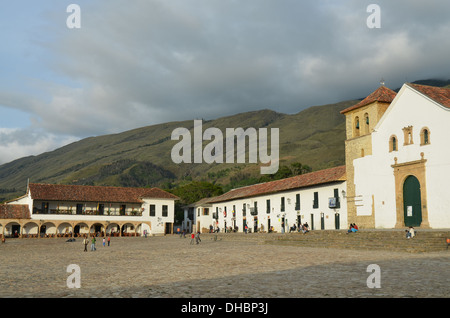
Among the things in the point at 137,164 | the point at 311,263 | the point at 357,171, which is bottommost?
the point at 311,263

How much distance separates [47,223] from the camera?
49844 mm

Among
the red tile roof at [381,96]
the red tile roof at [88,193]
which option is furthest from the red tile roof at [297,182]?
the red tile roof at [88,193]

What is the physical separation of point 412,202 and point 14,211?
41997 mm

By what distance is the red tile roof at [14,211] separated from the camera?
46.9 meters

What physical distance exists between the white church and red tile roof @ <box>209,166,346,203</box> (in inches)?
6.4

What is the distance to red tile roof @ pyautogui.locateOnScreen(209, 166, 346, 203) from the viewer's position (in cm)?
3603

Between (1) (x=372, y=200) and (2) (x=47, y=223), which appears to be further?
(2) (x=47, y=223)

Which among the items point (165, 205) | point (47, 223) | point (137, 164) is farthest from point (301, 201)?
point (137, 164)

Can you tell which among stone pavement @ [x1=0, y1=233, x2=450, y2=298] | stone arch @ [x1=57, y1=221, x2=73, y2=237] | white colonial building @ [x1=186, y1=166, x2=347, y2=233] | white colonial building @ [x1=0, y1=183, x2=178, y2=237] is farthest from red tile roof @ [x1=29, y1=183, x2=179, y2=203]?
stone pavement @ [x1=0, y1=233, x2=450, y2=298]

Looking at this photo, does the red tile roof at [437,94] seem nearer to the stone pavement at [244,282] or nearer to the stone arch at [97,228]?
the stone pavement at [244,282]
